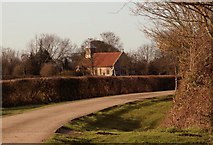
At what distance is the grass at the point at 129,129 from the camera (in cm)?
1205

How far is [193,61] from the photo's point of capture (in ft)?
62.8

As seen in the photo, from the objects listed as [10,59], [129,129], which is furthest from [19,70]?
[129,129]

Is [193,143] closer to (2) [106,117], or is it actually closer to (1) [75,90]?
(2) [106,117]

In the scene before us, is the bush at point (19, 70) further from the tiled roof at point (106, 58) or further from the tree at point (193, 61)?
the tree at point (193, 61)

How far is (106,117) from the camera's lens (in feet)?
75.4

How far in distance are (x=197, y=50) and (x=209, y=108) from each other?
3.90 meters

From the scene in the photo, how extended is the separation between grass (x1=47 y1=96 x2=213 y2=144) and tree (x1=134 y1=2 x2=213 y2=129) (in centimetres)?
131

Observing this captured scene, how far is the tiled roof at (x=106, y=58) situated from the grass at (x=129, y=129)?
47.3 m

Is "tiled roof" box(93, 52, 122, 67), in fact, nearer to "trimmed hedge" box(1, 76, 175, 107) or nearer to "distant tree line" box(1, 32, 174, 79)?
"distant tree line" box(1, 32, 174, 79)

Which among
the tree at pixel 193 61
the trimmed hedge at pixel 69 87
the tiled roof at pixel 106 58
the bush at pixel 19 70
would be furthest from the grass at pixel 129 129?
the tiled roof at pixel 106 58

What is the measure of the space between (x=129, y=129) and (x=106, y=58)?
62801mm

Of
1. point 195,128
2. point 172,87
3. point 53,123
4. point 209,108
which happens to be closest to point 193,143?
point 195,128

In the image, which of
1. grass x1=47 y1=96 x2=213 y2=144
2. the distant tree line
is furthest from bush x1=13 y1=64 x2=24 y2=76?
grass x1=47 y1=96 x2=213 y2=144

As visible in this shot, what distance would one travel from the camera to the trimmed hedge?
3003 cm
